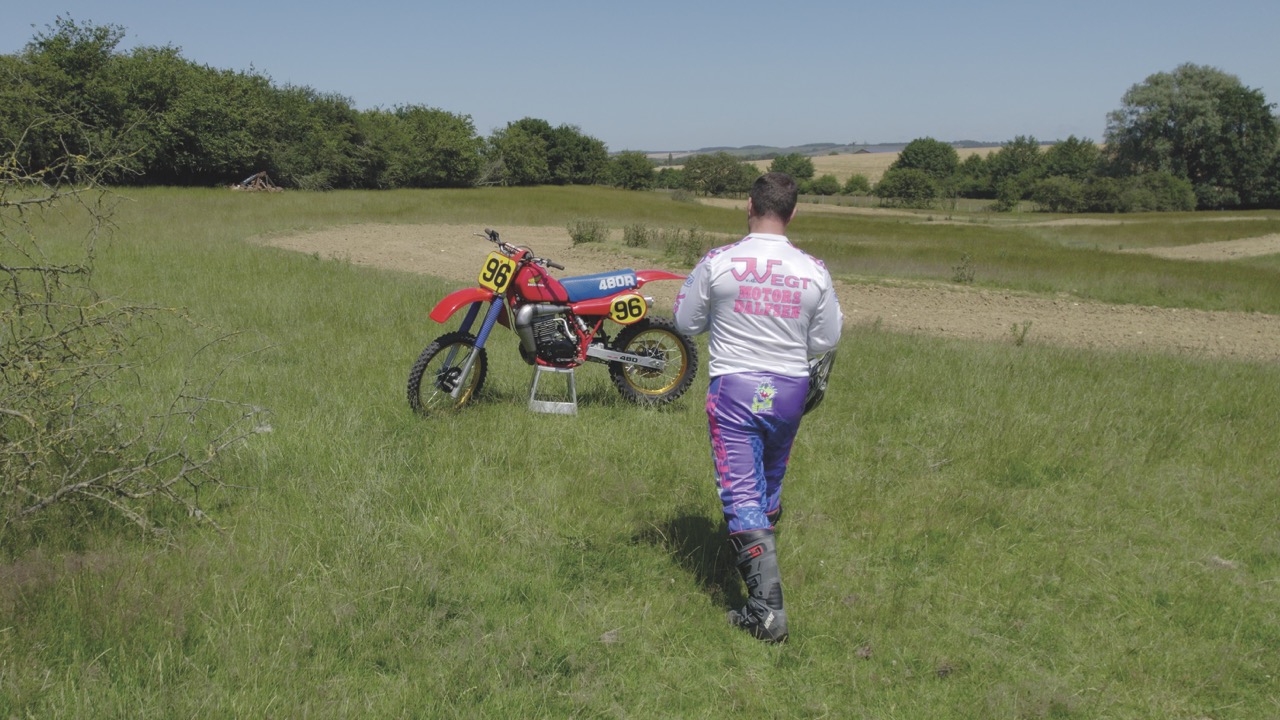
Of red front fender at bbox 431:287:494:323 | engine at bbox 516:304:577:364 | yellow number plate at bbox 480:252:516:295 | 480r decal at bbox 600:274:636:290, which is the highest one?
yellow number plate at bbox 480:252:516:295

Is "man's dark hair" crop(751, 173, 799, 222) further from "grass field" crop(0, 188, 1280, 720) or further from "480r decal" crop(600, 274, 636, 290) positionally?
"480r decal" crop(600, 274, 636, 290)

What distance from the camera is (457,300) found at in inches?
246

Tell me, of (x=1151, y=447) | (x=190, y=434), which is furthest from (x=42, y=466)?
(x=1151, y=447)

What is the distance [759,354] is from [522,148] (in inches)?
2818

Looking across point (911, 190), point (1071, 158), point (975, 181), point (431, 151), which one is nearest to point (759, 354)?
point (431, 151)

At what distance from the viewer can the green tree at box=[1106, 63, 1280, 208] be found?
2822 inches

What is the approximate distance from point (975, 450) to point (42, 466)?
6.02 metres

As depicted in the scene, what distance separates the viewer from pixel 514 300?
651 cm

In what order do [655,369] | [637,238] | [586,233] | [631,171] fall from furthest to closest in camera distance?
[631,171] → [586,233] → [637,238] → [655,369]

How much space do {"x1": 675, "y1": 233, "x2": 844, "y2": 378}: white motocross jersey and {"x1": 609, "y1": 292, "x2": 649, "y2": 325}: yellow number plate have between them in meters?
2.93

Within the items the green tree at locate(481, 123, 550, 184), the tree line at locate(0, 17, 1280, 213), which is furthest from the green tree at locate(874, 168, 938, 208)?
the green tree at locate(481, 123, 550, 184)

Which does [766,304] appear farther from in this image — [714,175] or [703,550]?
[714,175]

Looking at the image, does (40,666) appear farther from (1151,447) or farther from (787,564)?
(1151,447)

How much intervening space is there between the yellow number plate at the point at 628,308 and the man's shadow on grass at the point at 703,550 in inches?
89.6
